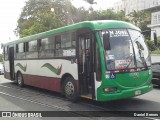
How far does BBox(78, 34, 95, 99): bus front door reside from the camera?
9.45m

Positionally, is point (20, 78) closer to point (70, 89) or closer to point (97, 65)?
point (70, 89)

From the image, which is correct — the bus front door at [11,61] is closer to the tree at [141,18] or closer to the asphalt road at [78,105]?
the asphalt road at [78,105]

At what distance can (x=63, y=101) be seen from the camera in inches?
440

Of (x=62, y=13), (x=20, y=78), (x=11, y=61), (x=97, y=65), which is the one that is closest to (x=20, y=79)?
(x=20, y=78)

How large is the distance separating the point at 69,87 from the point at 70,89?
9cm

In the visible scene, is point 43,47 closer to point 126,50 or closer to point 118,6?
point 126,50

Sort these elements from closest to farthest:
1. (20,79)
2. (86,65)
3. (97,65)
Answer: (97,65), (86,65), (20,79)

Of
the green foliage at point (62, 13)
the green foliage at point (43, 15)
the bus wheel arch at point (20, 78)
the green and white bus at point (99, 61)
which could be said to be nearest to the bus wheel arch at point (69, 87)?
the green and white bus at point (99, 61)

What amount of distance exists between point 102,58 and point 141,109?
80.6 inches

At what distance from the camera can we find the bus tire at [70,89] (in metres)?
10.5

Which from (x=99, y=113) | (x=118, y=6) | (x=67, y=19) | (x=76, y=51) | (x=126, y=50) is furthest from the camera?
(x=118, y=6)

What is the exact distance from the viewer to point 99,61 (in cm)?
905

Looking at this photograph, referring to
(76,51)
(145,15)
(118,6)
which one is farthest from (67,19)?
→ (118,6)

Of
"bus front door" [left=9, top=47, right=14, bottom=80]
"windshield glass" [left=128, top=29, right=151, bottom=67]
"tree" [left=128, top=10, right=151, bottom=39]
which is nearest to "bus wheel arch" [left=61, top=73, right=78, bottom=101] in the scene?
"windshield glass" [left=128, top=29, right=151, bottom=67]
